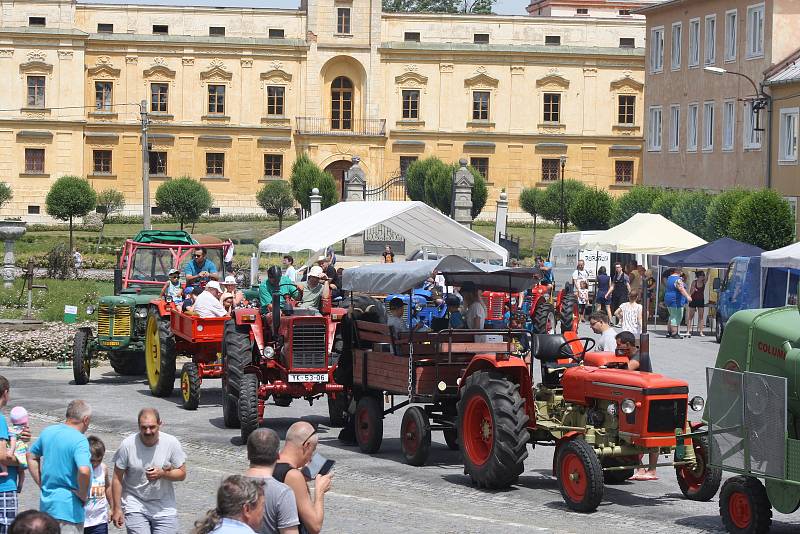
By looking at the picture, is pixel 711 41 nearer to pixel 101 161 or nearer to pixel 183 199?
pixel 183 199

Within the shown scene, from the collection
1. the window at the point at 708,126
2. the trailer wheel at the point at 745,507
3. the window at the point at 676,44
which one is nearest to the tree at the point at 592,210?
the window at the point at 708,126

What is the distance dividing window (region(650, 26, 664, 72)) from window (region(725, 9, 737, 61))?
219 inches

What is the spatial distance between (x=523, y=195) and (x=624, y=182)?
10.1 m

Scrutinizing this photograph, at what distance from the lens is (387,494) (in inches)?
570

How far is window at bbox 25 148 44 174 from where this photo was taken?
260 ft

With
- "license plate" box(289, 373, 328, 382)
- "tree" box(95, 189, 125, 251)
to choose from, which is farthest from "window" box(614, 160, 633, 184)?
"license plate" box(289, 373, 328, 382)

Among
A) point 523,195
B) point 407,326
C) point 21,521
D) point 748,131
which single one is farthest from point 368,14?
point 21,521

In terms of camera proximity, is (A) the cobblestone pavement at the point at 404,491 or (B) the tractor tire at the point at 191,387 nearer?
(A) the cobblestone pavement at the point at 404,491

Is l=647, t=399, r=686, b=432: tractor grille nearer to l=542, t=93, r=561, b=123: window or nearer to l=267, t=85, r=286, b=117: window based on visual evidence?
l=267, t=85, r=286, b=117: window

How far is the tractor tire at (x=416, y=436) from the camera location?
15969 millimetres

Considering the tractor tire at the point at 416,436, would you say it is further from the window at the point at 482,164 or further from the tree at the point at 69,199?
the window at the point at 482,164

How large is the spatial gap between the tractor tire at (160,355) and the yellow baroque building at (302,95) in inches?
2257

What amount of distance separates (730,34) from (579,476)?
41508mm

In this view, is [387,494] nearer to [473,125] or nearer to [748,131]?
[748,131]
